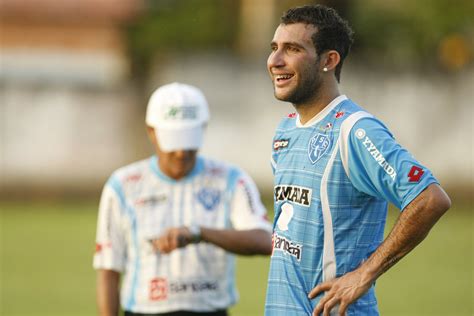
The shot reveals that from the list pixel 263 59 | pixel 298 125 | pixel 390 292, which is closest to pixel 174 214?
pixel 298 125

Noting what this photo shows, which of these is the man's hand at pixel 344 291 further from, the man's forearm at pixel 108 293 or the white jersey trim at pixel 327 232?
the man's forearm at pixel 108 293

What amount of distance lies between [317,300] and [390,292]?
8642mm

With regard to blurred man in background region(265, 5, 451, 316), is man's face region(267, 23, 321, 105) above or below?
above

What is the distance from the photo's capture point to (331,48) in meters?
4.75

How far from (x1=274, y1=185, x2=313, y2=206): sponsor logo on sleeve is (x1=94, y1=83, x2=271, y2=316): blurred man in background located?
1253 mm

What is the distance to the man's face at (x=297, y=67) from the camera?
15.4 feet

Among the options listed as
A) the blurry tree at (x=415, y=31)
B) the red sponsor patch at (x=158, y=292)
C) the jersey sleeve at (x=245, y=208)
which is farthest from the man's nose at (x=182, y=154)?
the blurry tree at (x=415, y=31)

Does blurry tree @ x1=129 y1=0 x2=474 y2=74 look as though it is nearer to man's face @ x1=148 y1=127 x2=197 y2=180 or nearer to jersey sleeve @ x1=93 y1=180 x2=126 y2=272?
man's face @ x1=148 y1=127 x2=197 y2=180

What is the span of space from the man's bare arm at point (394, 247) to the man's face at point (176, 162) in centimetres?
202

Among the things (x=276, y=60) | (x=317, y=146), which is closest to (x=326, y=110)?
(x=317, y=146)

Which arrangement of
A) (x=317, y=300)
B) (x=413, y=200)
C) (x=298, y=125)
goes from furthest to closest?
(x=298, y=125) → (x=317, y=300) → (x=413, y=200)

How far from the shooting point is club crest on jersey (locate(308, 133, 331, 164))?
4565 millimetres

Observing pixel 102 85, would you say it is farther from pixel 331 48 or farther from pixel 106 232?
pixel 331 48

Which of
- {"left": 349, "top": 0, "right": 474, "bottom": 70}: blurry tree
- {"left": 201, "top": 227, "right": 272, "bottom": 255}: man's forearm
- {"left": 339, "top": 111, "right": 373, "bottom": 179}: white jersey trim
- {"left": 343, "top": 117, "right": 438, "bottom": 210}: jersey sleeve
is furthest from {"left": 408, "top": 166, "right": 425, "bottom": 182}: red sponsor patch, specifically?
{"left": 349, "top": 0, "right": 474, "bottom": 70}: blurry tree
